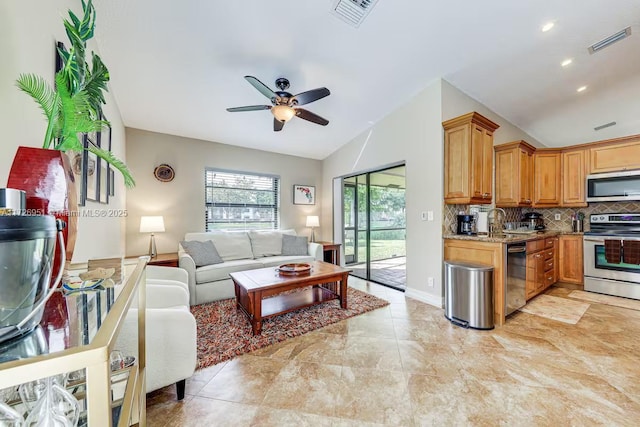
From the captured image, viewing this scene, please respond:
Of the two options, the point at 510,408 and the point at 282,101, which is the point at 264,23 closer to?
the point at 282,101

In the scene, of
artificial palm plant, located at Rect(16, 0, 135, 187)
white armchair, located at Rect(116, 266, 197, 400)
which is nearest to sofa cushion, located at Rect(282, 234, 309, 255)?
white armchair, located at Rect(116, 266, 197, 400)

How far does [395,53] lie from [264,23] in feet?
4.73

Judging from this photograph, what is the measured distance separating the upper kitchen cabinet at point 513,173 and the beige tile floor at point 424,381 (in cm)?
184

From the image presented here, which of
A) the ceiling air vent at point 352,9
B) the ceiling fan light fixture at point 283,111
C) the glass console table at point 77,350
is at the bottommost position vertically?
the glass console table at point 77,350

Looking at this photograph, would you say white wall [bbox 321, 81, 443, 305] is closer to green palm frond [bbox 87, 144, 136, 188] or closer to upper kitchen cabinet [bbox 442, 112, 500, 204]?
upper kitchen cabinet [bbox 442, 112, 500, 204]

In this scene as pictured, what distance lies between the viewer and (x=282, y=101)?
254cm

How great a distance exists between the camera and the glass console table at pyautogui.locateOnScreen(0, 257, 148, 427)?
336 millimetres

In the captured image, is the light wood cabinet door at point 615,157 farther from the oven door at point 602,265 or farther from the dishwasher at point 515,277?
the dishwasher at point 515,277

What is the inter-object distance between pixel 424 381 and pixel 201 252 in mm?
3104

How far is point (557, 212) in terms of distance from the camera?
14.3 feet

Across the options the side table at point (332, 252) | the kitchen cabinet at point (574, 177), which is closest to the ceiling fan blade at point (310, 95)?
the side table at point (332, 252)

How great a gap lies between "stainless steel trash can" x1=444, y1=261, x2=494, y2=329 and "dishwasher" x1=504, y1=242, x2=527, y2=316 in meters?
0.29

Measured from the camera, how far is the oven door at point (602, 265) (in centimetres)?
328

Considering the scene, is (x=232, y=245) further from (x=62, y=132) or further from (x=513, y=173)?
(x=513, y=173)
